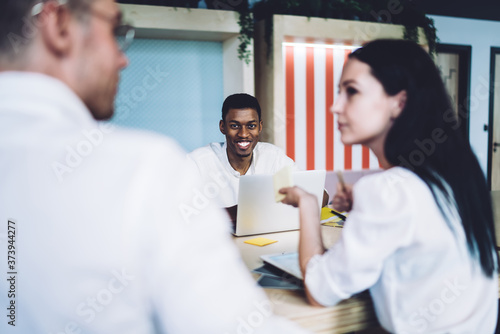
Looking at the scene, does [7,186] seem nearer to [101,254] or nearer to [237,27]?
[101,254]

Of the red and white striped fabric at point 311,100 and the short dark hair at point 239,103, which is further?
the red and white striped fabric at point 311,100

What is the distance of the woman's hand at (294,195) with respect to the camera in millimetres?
1311

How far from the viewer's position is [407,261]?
100 cm

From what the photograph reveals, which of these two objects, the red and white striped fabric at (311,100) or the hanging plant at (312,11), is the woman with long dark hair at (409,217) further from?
the red and white striped fabric at (311,100)

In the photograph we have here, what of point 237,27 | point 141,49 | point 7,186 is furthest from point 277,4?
point 7,186

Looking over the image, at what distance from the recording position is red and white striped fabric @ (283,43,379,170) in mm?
4116

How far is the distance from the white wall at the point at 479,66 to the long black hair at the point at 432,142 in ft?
15.3

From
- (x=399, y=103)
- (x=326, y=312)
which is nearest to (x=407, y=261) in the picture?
(x=326, y=312)

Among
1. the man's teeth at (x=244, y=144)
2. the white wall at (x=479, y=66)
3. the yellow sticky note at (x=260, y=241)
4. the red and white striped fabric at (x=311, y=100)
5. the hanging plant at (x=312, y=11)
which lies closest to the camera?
the yellow sticky note at (x=260, y=241)

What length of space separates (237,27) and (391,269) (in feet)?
9.17

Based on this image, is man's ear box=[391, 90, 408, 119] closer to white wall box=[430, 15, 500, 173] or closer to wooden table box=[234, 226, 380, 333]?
wooden table box=[234, 226, 380, 333]

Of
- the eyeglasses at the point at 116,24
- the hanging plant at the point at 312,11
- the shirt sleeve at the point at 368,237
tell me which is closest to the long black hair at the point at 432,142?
the shirt sleeve at the point at 368,237

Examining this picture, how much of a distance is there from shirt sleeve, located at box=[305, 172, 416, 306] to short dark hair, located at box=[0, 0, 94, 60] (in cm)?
74

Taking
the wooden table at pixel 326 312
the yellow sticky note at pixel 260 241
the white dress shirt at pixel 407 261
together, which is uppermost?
the white dress shirt at pixel 407 261
